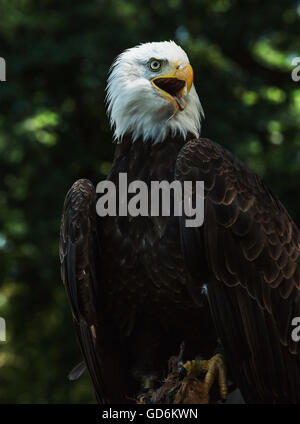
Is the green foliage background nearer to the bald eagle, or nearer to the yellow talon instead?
the bald eagle

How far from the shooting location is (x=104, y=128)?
9.16 m

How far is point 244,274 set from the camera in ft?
12.5

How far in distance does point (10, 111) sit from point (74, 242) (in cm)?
491

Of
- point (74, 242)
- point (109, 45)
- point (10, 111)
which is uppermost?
point (109, 45)

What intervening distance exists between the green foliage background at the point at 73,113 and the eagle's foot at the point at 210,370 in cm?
443

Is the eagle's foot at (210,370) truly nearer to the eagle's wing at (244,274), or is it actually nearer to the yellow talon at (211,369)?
the yellow talon at (211,369)

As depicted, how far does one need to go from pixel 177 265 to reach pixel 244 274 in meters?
0.40

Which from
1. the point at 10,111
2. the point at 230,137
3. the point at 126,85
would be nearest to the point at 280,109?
the point at 230,137

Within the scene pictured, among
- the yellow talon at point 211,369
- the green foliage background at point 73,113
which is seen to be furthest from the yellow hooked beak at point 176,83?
the green foliage background at point 73,113

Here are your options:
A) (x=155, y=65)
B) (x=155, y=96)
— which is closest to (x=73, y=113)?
(x=155, y=65)

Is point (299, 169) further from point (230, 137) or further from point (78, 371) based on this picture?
point (78, 371)

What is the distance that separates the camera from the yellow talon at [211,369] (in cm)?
370

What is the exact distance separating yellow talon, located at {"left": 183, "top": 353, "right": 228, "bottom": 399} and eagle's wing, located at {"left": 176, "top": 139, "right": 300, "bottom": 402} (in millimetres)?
104

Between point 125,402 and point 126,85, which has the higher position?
point 126,85
